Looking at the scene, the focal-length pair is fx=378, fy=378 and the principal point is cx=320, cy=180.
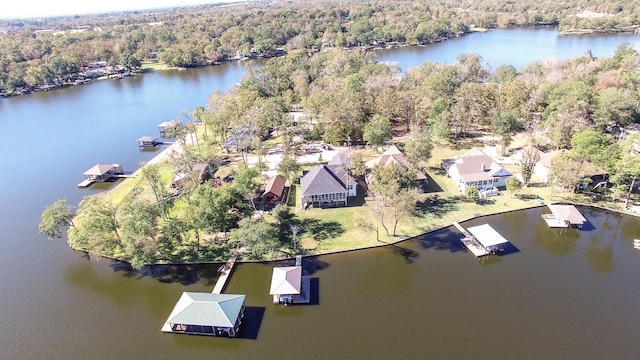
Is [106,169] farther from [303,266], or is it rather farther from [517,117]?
[517,117]

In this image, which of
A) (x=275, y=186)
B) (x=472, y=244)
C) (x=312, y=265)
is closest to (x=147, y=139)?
(x=275, y=186)

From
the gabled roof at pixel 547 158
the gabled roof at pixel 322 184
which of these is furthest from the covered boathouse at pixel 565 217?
the gabled roof at pixel 322 184

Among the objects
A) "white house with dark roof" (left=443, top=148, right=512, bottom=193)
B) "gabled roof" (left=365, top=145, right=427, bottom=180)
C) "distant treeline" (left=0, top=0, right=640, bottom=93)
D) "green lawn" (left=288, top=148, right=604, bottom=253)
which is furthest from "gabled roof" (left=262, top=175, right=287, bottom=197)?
"distant treeline" (left=0, top=0, right=640, bottom=93)

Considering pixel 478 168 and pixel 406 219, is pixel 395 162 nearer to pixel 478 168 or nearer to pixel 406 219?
pixel 406 219

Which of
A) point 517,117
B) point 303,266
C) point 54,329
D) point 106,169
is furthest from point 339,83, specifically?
point 54,329

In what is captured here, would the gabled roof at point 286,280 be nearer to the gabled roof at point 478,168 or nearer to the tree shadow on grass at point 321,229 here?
the tree shadow on grass at point 321,229

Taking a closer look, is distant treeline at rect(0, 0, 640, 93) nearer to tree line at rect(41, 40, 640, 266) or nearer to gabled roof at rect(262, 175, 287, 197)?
tree line at rect(41, 40, 640, 266)
